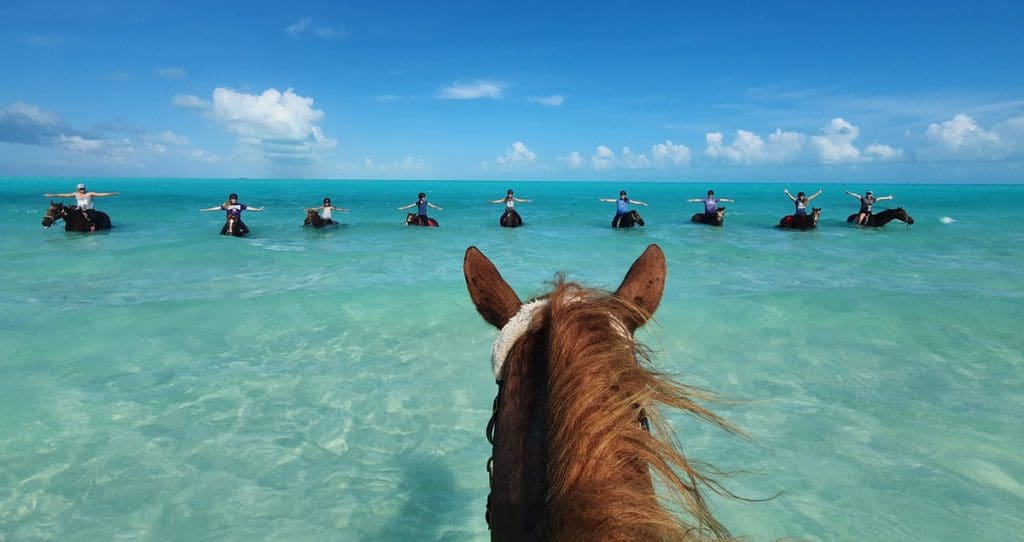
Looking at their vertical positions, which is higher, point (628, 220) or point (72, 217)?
point (72, 217)

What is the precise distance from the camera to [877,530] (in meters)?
3.94

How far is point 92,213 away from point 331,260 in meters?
14.8

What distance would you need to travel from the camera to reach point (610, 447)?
4.12 feet

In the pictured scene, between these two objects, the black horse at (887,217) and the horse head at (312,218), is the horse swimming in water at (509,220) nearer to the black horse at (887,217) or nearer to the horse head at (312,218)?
the horse head at (312,218)

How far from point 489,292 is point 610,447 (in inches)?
33.8

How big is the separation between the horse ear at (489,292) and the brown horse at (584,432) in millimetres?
191

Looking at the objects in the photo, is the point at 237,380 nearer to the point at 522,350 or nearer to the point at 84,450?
the point at 84,450

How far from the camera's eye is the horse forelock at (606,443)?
1.14 m

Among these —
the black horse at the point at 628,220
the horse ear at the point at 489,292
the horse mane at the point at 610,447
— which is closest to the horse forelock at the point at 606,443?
the horse mane at the point at 610,447

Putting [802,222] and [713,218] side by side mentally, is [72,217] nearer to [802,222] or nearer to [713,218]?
[713,218]

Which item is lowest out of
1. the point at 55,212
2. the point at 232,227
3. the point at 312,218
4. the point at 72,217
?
the point at 232,227

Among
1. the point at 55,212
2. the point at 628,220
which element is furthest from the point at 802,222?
the point at 55,212

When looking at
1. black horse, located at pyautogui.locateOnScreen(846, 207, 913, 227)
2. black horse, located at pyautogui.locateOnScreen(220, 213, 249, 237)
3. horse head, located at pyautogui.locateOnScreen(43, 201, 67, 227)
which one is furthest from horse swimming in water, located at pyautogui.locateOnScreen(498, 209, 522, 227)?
horse head, located at pyautogui.locateOnScreen(43, 201, 67, 227)

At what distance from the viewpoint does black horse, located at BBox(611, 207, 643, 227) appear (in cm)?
2695
